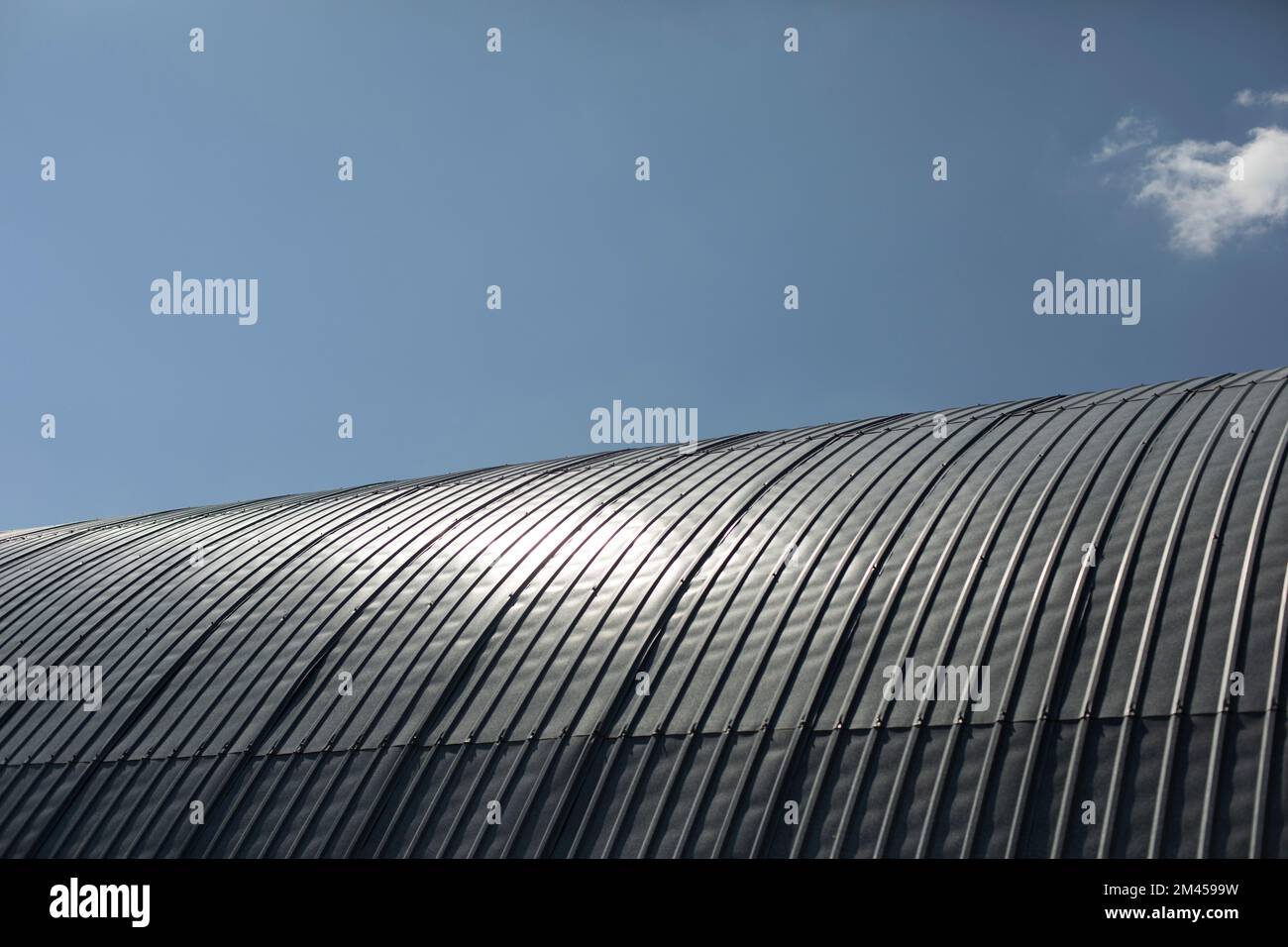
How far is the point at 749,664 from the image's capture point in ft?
54.8

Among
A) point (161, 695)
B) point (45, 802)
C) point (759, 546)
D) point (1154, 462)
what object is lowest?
point (45, 802)

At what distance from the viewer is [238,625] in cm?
2264

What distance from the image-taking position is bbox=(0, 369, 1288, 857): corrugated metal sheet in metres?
13.3

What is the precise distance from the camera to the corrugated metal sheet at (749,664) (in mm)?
13266

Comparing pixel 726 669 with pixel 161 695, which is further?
pixel 161 695
